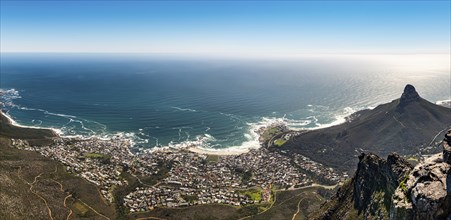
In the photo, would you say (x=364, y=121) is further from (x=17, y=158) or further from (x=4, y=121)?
(x=4, y=121)

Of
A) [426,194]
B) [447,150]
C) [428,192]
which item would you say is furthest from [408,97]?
[426,194]

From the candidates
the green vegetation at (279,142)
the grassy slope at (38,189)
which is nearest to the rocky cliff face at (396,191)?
the grassy slope at (38,189)

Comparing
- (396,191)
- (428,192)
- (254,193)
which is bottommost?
(254,193)

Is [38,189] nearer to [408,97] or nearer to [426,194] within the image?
[426,194]

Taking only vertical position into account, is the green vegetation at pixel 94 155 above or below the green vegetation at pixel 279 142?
below

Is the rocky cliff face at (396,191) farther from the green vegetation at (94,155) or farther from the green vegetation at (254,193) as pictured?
the green vegetation at (94,155)

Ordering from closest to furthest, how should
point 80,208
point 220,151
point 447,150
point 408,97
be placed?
point 447,150, point 80,208, point 220,151, point 408,97
